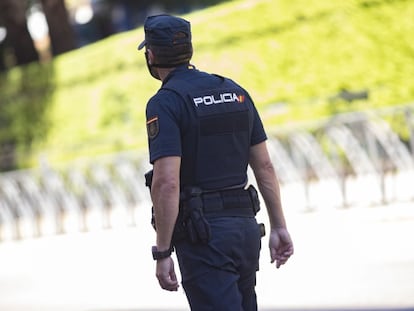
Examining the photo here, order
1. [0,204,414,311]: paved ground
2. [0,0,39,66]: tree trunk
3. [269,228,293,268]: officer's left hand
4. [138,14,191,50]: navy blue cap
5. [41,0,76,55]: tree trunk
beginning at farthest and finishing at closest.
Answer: [41,0,76,55]: tree trunk < [0,0,39,66]: tree trunk < [0,204,414,311]: paved ground < [269,228,293,268]: officer's left hand < [138,14,191,50]: navy blue cap

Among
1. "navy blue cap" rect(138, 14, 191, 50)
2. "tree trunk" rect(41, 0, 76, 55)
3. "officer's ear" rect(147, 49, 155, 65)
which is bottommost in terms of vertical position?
"tree trunk" rect(41, 0, 76, 55)

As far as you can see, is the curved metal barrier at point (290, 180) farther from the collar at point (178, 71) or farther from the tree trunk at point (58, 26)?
the collar at point (178, 71)

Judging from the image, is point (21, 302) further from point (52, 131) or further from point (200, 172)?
point (52, 131)

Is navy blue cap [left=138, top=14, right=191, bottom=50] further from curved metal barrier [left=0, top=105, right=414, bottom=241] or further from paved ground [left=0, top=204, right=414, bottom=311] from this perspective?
curved metal barrier [left=0, top=105, right=414, bottom=241]

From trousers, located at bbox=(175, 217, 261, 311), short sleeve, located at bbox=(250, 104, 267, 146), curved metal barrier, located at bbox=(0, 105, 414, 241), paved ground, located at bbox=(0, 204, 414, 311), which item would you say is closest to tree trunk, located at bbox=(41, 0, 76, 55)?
curved metal barrier, located at bbox=(0, 105, 414, 241)

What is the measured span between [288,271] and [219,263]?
21.7 feet

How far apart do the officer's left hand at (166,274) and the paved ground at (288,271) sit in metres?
3.89

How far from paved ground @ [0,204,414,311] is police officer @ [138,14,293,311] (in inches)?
150

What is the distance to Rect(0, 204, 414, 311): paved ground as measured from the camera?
9336 millimetres

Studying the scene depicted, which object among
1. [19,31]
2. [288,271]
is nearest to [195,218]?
[288,271]

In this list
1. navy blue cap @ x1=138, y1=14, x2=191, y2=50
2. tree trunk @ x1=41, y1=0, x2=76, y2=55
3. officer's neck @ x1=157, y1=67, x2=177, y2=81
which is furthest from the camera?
tree trunk @ x1=41, y1=0, x2=76, y2=55

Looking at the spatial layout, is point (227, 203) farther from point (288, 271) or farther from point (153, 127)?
point (288, 271)

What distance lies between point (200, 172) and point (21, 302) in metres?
6.91

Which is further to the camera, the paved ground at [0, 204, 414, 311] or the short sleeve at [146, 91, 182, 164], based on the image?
the paved ground at [0, 204, 414, 311]
